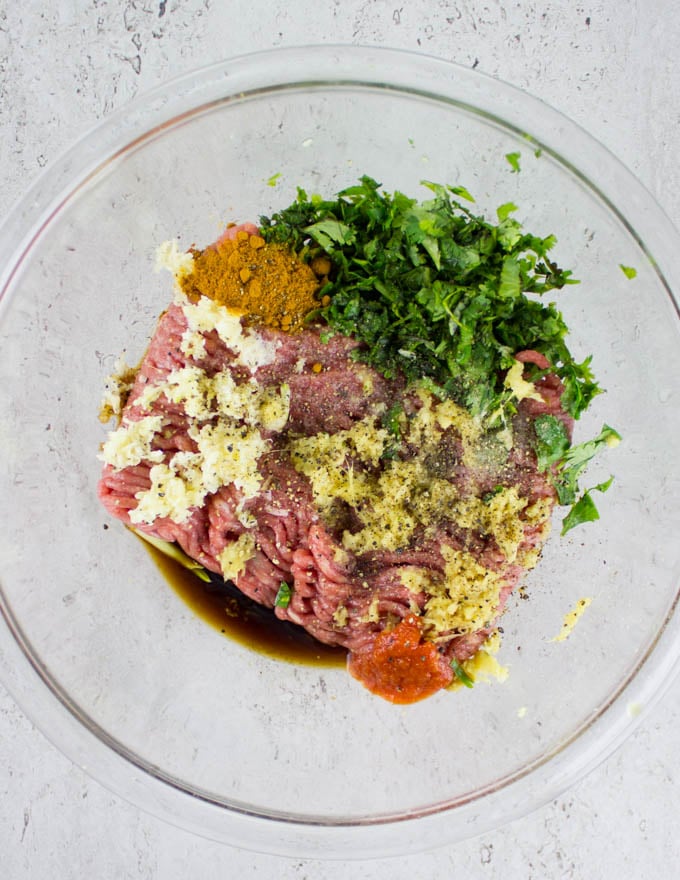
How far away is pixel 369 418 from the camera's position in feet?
8.25

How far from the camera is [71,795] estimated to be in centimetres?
303

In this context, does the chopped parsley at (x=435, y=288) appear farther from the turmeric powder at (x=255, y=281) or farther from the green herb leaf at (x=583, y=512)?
the green herb leaf at (x=583, y=512)

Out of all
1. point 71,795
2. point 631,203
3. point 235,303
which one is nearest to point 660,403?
point 631,203

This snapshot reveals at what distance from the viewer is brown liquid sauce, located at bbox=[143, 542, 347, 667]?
2979 millimetres

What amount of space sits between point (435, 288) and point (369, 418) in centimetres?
51

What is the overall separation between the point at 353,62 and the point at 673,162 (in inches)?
56.5

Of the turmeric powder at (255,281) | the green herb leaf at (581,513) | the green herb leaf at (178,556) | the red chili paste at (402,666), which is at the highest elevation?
the turmeric powder at (255,281)

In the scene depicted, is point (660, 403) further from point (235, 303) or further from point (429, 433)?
point (235, 303)

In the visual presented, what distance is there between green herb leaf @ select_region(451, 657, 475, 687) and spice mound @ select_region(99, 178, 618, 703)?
0.26 feet

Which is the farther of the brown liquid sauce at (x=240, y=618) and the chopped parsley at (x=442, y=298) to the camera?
the brown liquid sauce at (x=240, y=618)

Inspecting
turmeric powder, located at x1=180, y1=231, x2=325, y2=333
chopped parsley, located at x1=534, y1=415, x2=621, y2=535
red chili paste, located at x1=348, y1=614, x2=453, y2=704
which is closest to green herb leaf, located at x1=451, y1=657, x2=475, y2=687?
red chili paste, located at x1=348, y1=614, x2=453, y2=704

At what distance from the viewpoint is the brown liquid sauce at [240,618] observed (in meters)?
2.98

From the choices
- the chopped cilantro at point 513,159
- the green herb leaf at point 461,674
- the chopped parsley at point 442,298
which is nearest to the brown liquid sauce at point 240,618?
the green herb leaf at point 461,674

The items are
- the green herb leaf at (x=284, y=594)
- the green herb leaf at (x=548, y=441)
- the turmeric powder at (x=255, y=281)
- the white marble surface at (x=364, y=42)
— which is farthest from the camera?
the white marble surface at (x=364, y=42)
